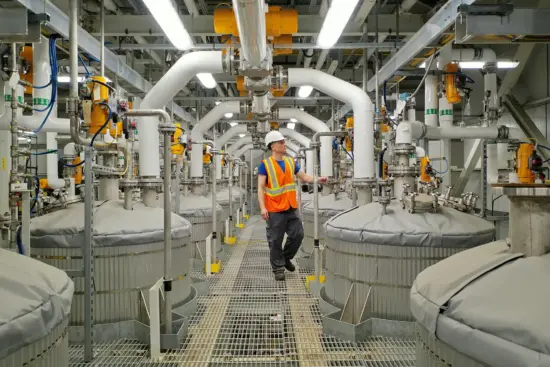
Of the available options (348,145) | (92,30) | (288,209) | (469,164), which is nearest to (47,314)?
(288,209)

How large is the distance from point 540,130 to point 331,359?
18.7 ft

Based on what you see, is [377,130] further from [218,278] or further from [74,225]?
[74,225]

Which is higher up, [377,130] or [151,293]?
[377,130]

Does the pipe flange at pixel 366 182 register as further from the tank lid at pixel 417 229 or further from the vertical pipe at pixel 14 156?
the vertical pipe at pixel 14 156

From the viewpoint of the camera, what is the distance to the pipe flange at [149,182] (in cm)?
428

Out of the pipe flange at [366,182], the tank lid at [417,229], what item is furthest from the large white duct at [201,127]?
the tank lid at [417,229]

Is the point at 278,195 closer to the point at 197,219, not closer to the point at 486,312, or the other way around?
the point at 197,219

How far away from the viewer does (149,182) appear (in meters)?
4.35

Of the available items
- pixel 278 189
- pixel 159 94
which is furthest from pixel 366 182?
pixel 159 94

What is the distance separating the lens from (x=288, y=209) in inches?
195

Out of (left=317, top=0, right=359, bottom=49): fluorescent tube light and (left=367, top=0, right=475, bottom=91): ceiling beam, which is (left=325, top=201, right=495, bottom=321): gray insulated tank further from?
(left=317, top=0, right=359, bottom=49): fluorescent tube light

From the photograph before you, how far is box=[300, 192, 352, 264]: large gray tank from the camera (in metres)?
6.41

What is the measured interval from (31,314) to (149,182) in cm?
268

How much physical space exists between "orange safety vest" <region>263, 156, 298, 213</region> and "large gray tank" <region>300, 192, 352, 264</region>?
114 cm
